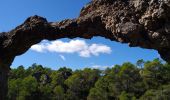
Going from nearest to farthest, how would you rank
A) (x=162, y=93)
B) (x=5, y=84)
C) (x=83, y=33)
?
1. (x=83, y=33)
2. (x=5, y=84)
3. (x=162, y=93)

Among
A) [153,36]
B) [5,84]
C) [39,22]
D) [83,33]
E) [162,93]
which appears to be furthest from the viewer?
[162,93]

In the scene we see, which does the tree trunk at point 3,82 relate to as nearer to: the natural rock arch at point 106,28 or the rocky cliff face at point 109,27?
the natural rock arch at point 106,28

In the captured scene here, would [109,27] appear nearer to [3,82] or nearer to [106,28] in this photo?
[106,28]

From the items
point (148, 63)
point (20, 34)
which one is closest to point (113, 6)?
point (20, 34)

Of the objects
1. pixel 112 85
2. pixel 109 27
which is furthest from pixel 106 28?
pixel 112 85

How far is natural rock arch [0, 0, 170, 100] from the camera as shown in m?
11.1

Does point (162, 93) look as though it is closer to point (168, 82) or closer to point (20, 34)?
point (168, 82)

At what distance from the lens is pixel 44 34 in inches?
619

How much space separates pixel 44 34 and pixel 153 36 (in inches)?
237

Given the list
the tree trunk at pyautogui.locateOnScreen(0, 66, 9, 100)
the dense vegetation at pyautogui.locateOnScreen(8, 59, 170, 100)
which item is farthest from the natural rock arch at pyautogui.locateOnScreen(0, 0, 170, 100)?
the dense vegetation at pyautogui.locateOnScreen(8, 59, 170, 100)

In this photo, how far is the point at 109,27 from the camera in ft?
42.6

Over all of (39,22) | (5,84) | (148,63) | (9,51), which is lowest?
(5,84)

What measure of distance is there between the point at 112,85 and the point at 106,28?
35959 mm

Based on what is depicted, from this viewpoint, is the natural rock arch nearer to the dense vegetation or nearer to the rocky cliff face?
the rocky cliff face
